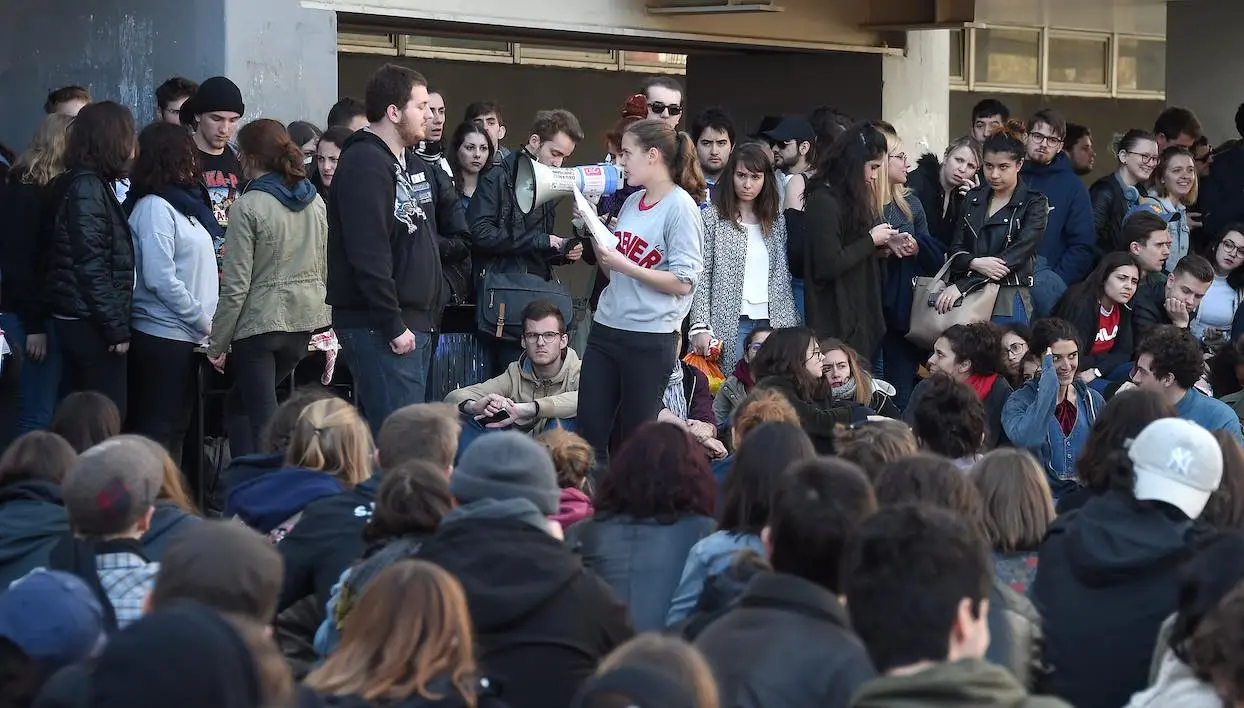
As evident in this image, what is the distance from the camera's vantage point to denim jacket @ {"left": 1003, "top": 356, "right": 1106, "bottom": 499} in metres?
6.80

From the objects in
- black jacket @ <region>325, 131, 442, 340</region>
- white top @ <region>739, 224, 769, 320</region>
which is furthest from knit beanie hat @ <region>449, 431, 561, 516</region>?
white top @ <region>739, 224, 769, 320</region>

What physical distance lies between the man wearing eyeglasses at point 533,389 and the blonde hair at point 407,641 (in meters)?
4.01

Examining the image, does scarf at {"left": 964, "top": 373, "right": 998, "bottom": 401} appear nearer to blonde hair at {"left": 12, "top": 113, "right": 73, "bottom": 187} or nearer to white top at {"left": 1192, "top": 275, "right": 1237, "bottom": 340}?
white top at {"left": 1192, "top": 275, "right": 1237, "bottom": 340}

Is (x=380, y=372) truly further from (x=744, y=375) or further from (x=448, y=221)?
(x=744, y=375)

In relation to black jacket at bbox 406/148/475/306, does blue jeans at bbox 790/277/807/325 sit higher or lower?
lower

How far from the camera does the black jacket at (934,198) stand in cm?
894

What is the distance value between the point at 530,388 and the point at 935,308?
2126mm

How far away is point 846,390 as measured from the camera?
7.05 meters

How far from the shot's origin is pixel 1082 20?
50.0ft

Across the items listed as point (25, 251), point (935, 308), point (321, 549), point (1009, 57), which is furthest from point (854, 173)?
point (1009, 57)

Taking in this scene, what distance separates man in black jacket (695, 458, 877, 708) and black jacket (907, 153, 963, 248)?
18.5 feet

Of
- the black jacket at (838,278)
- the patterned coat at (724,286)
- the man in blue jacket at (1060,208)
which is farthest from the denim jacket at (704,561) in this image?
the man in blue jacket at (1060,208)

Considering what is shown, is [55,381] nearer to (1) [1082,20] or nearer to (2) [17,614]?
(2) [17,614]

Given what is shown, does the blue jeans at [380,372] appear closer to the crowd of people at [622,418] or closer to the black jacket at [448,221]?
the crowd of people at [622,418]
